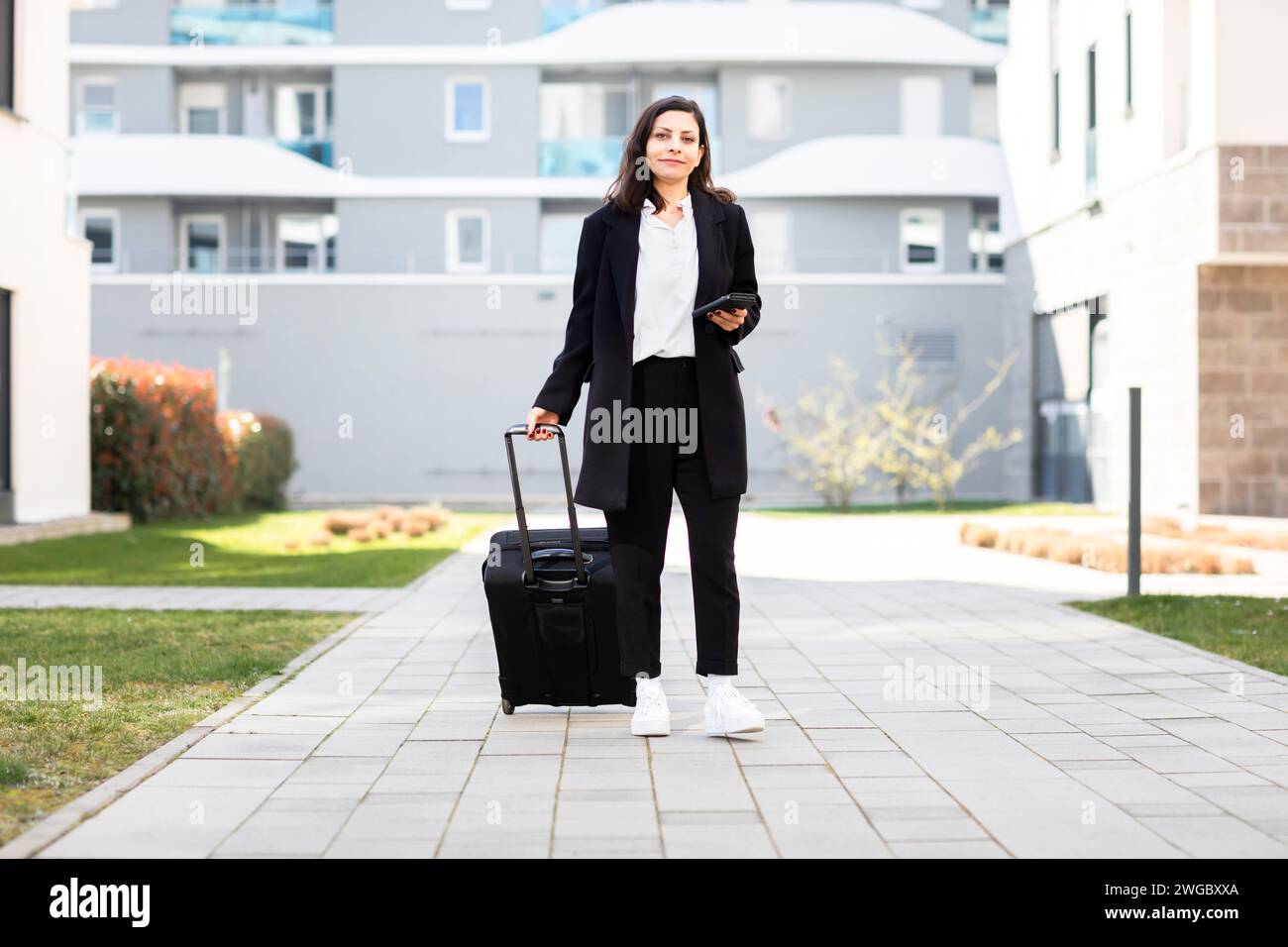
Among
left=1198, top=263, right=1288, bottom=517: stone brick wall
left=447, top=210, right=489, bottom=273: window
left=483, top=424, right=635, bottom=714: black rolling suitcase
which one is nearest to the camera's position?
left=483, top=424, right=635, bottom=714: black rolling suitcase

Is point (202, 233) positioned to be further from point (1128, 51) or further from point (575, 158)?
point (1128, 51)

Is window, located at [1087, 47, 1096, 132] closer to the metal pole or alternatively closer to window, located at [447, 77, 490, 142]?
window, located at [447, 77, 490, 142]

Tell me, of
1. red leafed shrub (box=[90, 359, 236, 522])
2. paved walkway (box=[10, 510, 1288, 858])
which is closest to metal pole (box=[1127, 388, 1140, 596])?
paved walkway (box=[10, 510, 1288, 858])

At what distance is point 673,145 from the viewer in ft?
15.5

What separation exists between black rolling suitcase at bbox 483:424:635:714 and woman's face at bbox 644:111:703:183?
3.13 ft

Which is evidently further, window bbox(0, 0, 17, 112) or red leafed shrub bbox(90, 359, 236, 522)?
red leafed shrub bbox(90, 359, 236, 522)

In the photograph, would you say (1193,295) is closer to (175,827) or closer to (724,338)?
(724,338)

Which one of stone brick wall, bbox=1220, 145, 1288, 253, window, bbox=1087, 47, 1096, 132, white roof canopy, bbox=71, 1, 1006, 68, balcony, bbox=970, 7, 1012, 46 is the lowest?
Result: stone brick wall, bbox=1220, 145, 1288, 253

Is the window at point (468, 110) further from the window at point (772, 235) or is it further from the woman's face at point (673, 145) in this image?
the woman's face at point (673, 145)

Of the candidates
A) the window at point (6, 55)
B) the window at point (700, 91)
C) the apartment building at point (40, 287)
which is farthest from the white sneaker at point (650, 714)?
the window at point (700, 91)

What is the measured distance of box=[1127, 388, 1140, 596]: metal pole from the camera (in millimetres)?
8630

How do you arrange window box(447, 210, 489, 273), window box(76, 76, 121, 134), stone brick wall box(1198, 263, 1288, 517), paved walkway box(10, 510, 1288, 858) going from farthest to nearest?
window box(76, 76, 121, 134)
window box(447, 210, 489, 273)
stone brick wall box(1198, 263, 1288, 517)
paved walkway box(10, 510, 1288, 858)

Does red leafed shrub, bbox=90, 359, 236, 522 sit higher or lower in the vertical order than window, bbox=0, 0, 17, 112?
lower

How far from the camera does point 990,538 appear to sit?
44.1 ft
